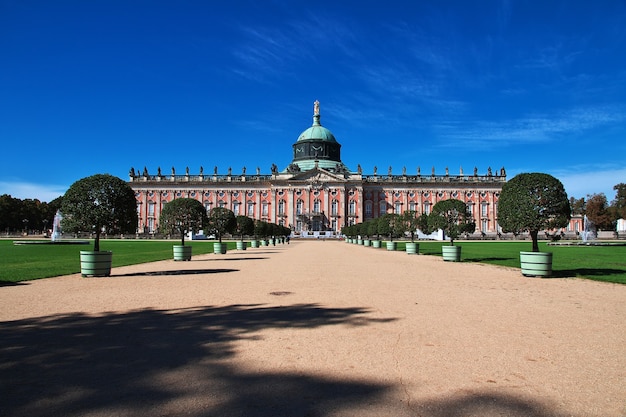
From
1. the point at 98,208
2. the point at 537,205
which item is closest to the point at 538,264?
the point at 537,205

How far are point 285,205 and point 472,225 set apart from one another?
6467 centimetres

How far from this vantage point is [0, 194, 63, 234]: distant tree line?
76688 millimetres

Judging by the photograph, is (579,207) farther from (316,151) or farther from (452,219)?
(452,219)

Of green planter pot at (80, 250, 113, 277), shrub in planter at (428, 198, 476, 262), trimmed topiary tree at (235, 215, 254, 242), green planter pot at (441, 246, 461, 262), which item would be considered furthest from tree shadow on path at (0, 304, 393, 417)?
trimmed topiary tree at (235, 215, 254, 242)

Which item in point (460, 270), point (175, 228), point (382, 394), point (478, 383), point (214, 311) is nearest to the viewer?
point (382, 394)

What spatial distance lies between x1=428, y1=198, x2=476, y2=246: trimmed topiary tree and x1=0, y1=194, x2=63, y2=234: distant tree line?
2705 inches

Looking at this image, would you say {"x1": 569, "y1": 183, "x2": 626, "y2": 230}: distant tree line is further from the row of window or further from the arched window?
the arched window

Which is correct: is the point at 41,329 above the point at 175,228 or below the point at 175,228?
below

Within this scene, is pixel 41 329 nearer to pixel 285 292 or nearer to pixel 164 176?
pixel 285 292

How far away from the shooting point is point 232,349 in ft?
17.4

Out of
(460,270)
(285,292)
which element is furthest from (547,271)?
(285,292)

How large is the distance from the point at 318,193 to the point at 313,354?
8062 cm

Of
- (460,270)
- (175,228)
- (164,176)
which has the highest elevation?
(164,176)

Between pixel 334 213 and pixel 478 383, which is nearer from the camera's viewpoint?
pixel 478 383
